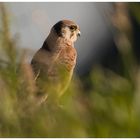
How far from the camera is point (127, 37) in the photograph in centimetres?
153

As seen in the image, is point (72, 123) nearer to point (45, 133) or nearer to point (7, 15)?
point (45, 133)

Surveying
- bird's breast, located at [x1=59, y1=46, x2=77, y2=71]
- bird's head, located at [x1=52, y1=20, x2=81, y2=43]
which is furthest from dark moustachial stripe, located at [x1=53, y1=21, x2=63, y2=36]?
bird's breast, located at [x1=59, y1=46, x2=77, y2=71]

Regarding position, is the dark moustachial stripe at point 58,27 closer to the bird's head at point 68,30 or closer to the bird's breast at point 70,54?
the bird's head at point 68,30

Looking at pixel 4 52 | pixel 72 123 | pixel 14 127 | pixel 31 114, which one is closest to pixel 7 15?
pixel 4 52

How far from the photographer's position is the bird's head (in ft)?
13.3

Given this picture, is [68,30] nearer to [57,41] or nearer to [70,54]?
[57,41]

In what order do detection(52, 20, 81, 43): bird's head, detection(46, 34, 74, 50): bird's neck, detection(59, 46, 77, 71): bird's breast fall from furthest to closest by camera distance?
detection(52, 20, 81, 43): bird's head < detection(46, 34, 74, 50): bird's neck < detection(59, 46, 77, 71): bird's breast

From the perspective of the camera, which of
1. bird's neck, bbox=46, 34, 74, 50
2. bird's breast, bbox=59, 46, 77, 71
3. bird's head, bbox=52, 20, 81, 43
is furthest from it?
bird's head, bbox=52, 20, 81, 43

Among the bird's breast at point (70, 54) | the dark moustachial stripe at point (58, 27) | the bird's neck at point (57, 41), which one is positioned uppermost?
the dark moustachial stripe at point (58, 27)

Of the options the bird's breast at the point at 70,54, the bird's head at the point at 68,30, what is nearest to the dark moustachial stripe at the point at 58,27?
the bird's head at the point at 68,30

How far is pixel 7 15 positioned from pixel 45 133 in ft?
1.89

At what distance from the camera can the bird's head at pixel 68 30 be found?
4.06 m

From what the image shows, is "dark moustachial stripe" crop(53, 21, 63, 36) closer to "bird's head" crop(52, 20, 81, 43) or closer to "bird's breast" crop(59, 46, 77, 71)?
"bird's head" crop(52, 20, 81, 43)

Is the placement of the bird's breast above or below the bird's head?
below
